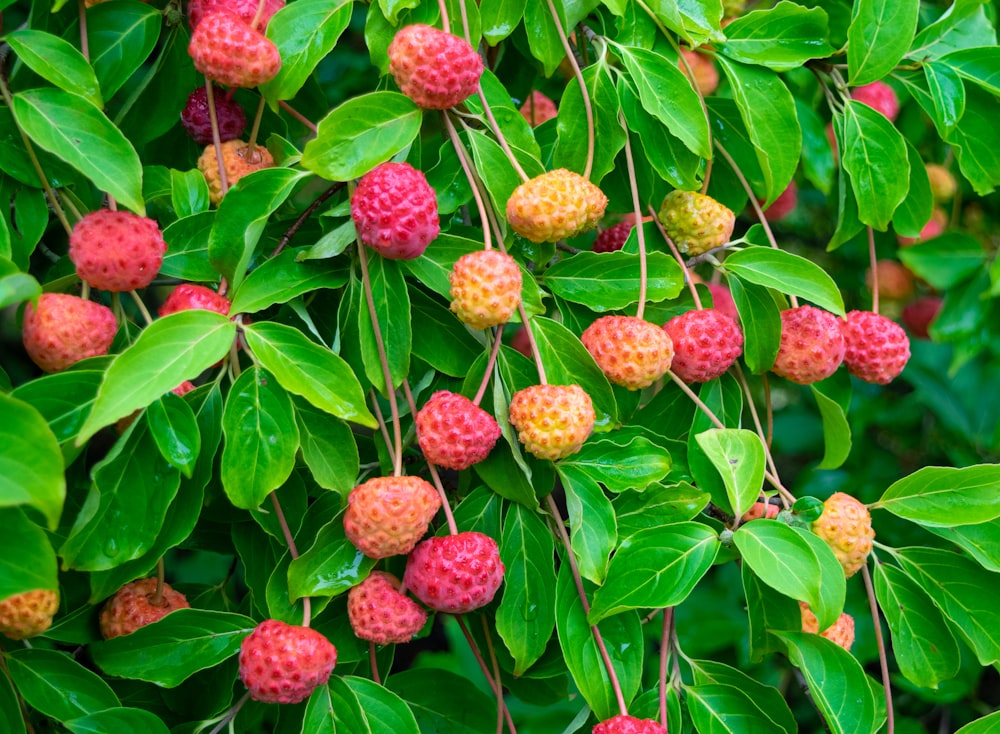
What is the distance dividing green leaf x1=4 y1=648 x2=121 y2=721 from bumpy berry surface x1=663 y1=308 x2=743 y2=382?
647 millimetres

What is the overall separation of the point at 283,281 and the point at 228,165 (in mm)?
168

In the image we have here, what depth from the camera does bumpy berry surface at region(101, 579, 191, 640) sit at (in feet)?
3.05

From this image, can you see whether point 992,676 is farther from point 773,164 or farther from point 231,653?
point 231,653

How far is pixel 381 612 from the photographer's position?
34.0 inches

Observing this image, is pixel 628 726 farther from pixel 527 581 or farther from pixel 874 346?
pixel 874 346

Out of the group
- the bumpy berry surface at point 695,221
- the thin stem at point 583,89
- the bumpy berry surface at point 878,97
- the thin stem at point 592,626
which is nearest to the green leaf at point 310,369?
the thin stem at point 592,626

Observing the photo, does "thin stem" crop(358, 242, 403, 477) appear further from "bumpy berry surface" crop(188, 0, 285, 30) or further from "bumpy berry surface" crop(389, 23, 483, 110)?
"bumpy berry surface" crop(188, 0, 285, 30)

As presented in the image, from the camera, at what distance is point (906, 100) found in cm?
161

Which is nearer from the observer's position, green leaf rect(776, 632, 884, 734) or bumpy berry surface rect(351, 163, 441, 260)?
bumpy berry surface rect(351, 163, 441, 260)

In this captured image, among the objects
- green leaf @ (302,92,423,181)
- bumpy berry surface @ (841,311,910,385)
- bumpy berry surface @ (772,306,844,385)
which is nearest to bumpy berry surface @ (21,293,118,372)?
green leaf @ (302,92,423,181)

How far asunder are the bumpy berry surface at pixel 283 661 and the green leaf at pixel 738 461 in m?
0.40

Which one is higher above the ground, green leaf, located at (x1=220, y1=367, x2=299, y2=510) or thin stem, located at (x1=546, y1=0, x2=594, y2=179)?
thin stem, located at (x1=546, y1=0, x2=594, y2=179)

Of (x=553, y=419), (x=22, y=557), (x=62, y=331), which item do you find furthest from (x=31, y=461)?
(x=553, y=419)

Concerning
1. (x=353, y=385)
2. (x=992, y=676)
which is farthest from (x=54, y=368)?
(x=992, y=676)
